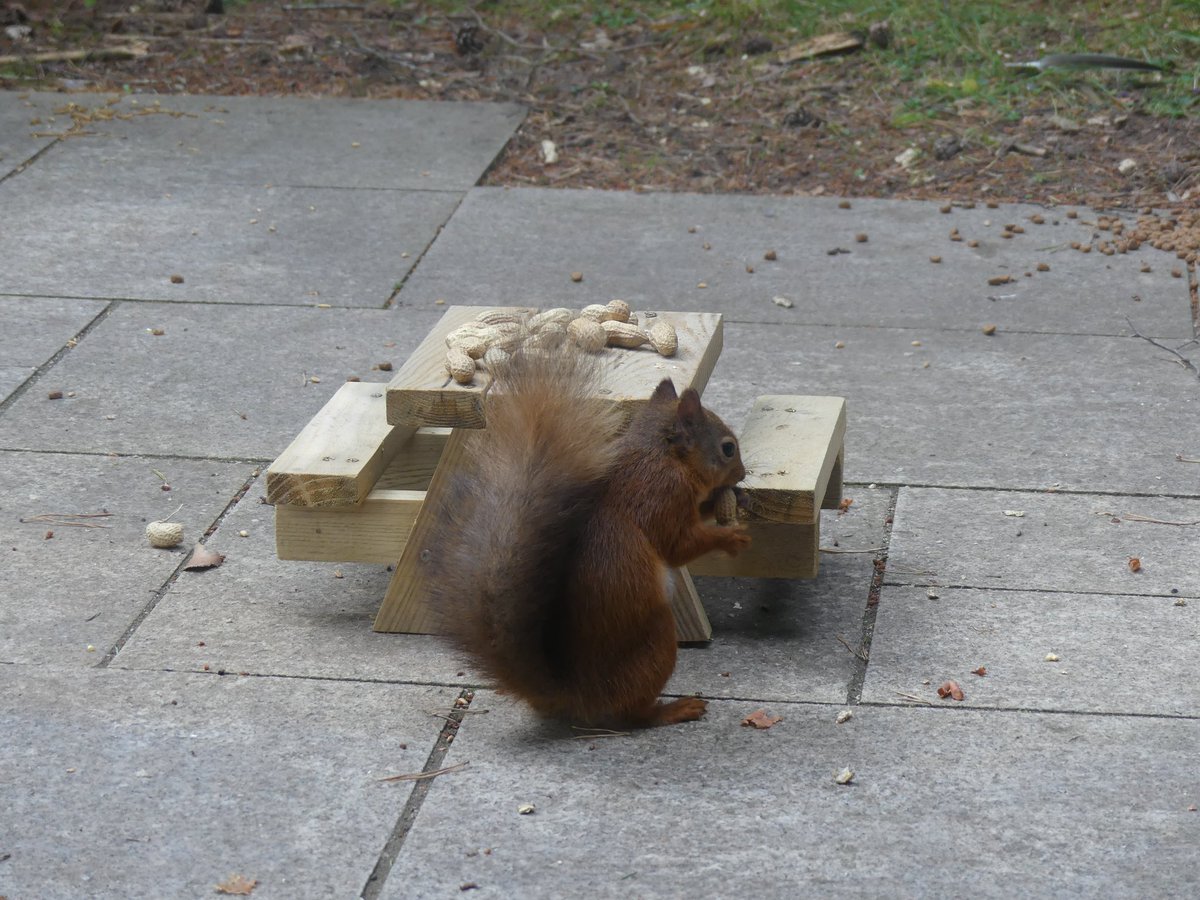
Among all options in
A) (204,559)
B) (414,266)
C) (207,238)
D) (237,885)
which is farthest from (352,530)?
(207,238)

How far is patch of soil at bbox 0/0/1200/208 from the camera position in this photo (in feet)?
26.4

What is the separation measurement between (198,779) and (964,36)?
762 centimetres

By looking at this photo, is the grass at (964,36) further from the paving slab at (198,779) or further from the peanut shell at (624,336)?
the paving slab at (198,779)

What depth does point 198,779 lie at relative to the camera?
11.0 ft

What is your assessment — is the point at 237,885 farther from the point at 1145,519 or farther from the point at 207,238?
the point at 207,238

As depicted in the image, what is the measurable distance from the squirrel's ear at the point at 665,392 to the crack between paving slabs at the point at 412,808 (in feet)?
2.73

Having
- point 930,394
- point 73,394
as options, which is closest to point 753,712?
point 930,394

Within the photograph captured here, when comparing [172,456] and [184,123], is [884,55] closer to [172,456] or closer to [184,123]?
[184,123]

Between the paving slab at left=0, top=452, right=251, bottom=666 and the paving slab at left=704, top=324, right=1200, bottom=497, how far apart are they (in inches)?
71.6

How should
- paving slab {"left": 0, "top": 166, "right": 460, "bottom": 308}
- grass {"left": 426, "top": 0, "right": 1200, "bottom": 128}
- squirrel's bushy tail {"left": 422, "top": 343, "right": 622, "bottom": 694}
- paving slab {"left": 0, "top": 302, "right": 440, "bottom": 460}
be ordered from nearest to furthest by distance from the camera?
squirrel's bushy tail {"left": 422, "top": 343, "right": 622, "bottom": 694} → paving slab {"left": 0, "top": 302, "right": 440, "bottom": 460} → paving slab {"left": 0, "top": 166, "right": 460, "bottom": 308} → grass {"left": 426, "top": 0, "right": 1200, "bottom": 128}

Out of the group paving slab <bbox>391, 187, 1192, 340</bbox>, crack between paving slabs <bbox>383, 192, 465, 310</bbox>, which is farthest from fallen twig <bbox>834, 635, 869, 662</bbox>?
crack between paving slabs <bbox>383, 192, 465, 310</bbox>

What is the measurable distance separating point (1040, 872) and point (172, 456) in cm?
314

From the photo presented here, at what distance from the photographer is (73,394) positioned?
5539 mm

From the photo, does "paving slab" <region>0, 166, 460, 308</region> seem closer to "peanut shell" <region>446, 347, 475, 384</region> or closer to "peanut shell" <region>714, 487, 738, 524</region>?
"peanut shell" <region>446, 347, 475, 384</region>
